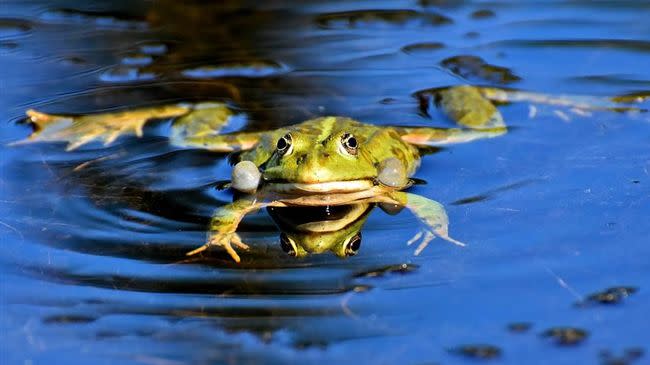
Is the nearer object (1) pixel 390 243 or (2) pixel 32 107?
(1) pixel 390 243

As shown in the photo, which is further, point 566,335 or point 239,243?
point 239,243

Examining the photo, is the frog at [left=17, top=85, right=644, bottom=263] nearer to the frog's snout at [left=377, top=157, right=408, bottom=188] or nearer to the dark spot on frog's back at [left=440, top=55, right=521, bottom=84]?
the frog's snout at [left=377, top=157, right=408, bottom=188]

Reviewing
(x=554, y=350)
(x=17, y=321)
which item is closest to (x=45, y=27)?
(x=17, y=321)

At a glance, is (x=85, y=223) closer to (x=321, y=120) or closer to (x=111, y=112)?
(x=321, y=120)

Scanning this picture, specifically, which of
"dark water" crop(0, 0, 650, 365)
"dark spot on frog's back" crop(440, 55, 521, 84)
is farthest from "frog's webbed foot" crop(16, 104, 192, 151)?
"dark spot on frog's back" crop(440, 55, 521, 84)

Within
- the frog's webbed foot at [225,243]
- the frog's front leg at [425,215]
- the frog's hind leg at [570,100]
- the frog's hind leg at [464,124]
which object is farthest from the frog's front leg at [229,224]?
the frog's hind leg at [570,100]

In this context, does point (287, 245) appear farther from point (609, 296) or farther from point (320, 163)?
point (609, 296)

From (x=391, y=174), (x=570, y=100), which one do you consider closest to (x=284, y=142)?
(x=391, y=174)
